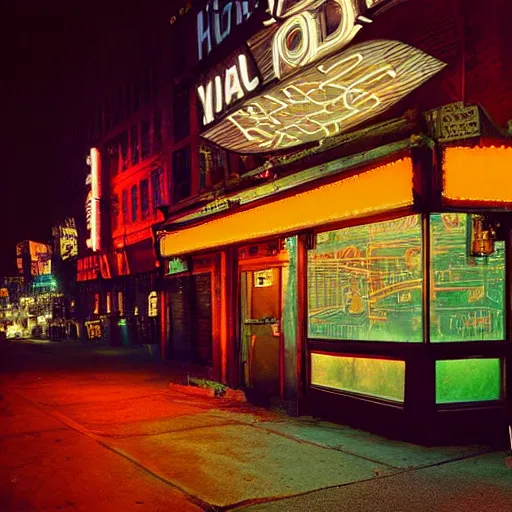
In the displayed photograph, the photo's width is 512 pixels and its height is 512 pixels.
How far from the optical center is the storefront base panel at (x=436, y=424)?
23.9 feet

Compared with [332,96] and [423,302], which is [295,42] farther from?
[423,302]

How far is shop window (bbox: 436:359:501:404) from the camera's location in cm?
744

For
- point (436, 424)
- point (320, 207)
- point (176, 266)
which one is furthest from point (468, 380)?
point (176, 266)

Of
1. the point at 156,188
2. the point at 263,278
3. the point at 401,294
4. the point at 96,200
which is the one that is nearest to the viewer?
the point at 401,294

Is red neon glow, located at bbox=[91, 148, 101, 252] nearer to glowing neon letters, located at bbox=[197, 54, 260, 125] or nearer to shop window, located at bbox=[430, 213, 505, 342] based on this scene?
glowing neon letters, located at bbox=[197, 54, 260, 125]

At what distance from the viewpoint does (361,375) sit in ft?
27.7

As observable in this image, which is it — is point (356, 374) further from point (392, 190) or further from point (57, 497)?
point (57, 497)

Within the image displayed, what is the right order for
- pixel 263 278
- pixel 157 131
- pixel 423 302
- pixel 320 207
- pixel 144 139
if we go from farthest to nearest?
1. pixel 144 139
2. pixel 157 131
3. pixel 263 278
4. pixel 320 207
5. pixel 423 302

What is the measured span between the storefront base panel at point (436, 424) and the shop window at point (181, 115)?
12.9m

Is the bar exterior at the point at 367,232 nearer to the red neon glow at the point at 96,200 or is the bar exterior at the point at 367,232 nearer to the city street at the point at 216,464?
the city street at the point at 216,464

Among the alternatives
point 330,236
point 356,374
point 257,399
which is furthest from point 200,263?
point 356,374

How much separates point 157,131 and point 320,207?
15.8 m

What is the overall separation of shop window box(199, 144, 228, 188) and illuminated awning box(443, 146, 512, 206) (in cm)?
663

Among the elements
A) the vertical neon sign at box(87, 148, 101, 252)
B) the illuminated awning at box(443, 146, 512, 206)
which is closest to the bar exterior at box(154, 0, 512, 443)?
the illuminated awning at box(443, 146, 512, 206)
